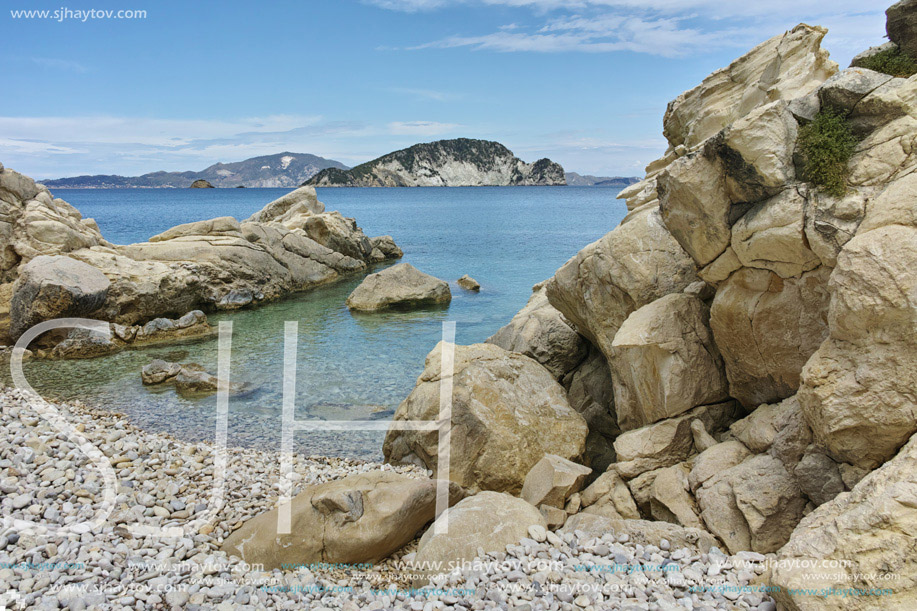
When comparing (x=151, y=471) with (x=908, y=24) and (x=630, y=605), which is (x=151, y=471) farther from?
(x=908, y=24)

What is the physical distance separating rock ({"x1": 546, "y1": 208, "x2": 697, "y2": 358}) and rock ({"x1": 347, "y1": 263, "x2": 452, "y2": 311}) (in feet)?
54.1

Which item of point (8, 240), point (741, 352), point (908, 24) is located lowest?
point (741, 352)

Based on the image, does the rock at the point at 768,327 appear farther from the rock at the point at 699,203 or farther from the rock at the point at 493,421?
the rock at the point at 493,421

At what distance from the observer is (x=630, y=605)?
5762 millimetres

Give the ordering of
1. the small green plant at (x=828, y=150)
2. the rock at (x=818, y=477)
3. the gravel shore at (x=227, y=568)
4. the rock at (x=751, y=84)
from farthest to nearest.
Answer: the rock at (x=751, y=84) → the small green plant at (x=828, y=150) → the rock at (x=818, y=477) → the gravel shore at (x=227, y=568)

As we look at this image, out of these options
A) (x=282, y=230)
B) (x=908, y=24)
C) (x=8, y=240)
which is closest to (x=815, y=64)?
(x=908, y=24)

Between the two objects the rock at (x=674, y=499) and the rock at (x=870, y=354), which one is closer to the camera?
the rock at (x=870, y=354)

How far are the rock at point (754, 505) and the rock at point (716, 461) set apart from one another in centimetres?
33

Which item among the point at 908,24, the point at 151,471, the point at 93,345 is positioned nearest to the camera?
the point at 908,24

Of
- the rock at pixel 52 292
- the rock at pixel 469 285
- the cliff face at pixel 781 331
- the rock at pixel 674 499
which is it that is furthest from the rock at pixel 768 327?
the rock at pixel 469 285

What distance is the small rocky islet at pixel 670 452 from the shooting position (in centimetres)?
579

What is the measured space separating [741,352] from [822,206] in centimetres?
263

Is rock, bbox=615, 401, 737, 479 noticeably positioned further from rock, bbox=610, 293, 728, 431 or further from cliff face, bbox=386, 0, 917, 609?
rock, bbox=610, 293, 728, 431

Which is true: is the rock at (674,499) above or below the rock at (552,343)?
below
